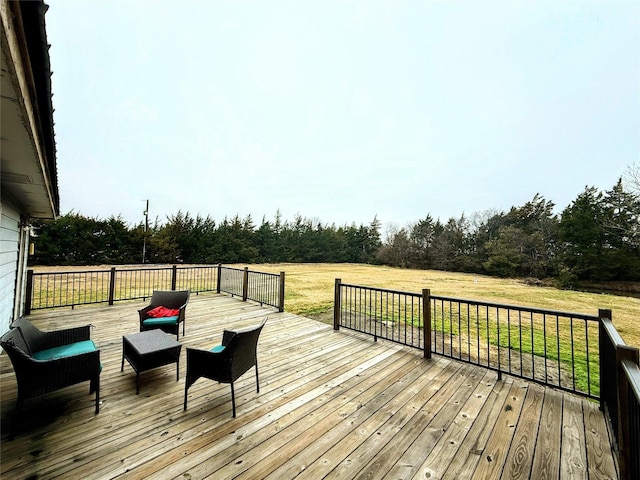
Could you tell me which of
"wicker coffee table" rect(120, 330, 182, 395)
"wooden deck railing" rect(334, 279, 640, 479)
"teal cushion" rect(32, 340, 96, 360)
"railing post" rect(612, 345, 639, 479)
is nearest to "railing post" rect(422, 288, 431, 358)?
"wooden deck railing" rect(334, 279, 640, 479)

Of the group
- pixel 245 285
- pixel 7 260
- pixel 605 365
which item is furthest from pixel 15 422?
pixel 245 285

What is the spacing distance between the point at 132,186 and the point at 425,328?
27411 mm

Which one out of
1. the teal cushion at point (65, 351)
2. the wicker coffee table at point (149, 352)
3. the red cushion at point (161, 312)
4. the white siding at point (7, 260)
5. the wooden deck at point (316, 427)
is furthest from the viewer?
the red cushion at point (161, 312)

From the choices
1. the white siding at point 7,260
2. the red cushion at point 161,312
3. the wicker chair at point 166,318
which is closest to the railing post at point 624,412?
the wicker chair at point 166,318

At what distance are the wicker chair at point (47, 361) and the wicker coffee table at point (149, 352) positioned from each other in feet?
1.20

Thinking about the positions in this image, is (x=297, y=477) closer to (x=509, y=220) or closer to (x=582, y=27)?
(x=582, y=27)

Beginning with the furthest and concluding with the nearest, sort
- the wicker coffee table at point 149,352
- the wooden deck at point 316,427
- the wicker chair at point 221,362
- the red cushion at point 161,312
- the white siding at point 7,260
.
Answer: the red cushion at point 161,312, the white siding at point 7,260, the wicker coffee table at point 149,352, the wicker chair at point 221,362, the wooden deck at point 316,427

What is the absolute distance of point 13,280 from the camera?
4312mm

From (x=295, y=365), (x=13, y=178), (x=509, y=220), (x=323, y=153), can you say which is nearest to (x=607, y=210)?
(x=509, y=220)

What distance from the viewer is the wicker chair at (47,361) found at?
1.96 m

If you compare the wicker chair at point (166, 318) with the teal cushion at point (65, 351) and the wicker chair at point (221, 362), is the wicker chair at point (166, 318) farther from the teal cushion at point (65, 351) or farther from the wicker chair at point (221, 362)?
the wicker chair at point (221, 362)

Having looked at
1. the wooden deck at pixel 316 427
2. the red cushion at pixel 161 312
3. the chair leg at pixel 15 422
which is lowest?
the wooden deck at pixel 316 427

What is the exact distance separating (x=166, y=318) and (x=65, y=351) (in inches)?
53.1

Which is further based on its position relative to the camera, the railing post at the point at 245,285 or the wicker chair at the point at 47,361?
the railing post at the point at 245,285
